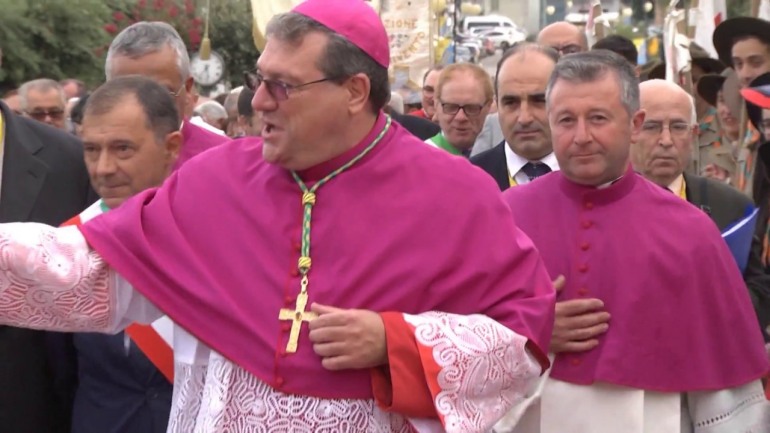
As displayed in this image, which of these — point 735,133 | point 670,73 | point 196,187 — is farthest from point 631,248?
point 670,73

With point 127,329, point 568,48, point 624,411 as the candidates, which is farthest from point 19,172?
point 568,48

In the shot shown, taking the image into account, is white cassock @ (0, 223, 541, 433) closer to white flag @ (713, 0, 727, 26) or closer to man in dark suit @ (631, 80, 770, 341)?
man in dark suit @ (631, 80, 770, 341)

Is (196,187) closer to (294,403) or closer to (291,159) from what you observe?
(291,159)

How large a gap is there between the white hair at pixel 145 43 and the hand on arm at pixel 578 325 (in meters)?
2.42

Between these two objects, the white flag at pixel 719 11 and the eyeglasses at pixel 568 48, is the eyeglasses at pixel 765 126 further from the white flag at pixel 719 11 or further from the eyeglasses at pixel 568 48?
the white flag at pixel 719 11

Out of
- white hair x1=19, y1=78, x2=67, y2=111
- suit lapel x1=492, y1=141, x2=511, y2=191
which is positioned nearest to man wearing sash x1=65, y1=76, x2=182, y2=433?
suit lapel x1=492, y1=141, x2=511, y2=191

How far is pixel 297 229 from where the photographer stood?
12.5 ft

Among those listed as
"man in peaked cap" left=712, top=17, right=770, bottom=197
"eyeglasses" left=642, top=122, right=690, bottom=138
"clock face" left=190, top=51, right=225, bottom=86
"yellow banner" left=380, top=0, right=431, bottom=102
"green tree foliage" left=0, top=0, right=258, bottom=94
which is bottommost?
"clock face" left=190, top=51, right=225, bottom=86

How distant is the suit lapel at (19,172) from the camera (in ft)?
16.8

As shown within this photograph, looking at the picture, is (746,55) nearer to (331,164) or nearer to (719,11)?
(719,11)

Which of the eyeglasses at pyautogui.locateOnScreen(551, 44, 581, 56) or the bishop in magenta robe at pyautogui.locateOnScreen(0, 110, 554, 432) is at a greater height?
the bishop in magenta robe at pyautogui.locateOnScreen(0, 110, 554, 432)

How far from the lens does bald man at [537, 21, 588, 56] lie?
30.9 ft

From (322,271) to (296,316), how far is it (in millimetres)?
146

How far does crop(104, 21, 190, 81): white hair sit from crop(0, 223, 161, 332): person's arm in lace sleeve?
2417 mm
